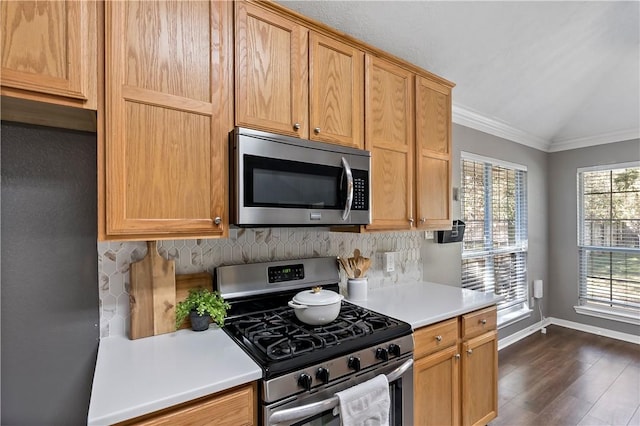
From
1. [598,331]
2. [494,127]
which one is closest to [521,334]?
[598,331]

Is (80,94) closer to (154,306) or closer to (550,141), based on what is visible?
(154,306)

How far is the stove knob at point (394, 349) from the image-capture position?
4.88 ft

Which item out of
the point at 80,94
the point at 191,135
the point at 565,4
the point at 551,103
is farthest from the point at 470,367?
the point at 551,103

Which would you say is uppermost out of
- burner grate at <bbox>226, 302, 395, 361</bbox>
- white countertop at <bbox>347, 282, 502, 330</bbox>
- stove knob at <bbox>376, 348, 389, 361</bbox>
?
burner grate at <bbox>226, 302, 395, 361</bbox>

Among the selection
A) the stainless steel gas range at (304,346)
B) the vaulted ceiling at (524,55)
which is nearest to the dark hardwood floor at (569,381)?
the stainless steel gas range at (304,346)

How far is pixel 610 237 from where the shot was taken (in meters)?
3.92

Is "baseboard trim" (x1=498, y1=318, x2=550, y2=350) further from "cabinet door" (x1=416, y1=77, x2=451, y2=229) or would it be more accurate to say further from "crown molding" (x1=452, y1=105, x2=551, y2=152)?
"crown molding" (x1=452, y1=105, x2=551, y2=152)

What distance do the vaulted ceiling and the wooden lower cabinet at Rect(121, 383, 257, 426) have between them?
6.37ft

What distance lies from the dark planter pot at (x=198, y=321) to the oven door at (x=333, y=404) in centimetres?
52

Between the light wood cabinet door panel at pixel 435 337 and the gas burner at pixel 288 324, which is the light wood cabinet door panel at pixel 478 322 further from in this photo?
the gas burner at pixel 288 324

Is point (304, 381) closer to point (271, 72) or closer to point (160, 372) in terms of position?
point (160, 372)

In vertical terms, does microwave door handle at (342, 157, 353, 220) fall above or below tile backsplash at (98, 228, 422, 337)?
above

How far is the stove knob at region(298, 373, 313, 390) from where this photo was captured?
1.20 meters

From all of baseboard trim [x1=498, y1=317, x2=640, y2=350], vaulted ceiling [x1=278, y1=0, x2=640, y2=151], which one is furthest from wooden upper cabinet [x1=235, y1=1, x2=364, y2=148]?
baseboard trim [x1=498, y1=317, x2=640, y2=350]
